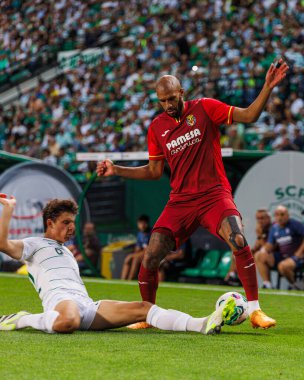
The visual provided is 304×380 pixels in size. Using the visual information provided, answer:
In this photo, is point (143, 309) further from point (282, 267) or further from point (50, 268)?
point (282, 267)

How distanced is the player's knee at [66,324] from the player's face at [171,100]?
194 centimetres

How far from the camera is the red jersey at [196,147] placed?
7352 millimetres

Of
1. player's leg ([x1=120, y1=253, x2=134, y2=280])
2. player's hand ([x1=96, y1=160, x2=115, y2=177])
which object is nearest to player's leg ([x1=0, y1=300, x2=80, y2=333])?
player's hand ([x1=96, y1=160, x2=115, y2=177])

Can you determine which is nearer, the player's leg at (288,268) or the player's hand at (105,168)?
the player's hand at (105,168)

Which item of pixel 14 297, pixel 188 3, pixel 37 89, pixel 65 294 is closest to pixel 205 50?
pixel 188 3

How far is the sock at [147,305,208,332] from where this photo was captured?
6426 millimetres

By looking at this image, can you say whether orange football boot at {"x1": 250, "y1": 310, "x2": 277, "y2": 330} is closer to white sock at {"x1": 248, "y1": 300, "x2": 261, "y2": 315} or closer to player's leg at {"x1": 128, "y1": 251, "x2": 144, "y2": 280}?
white sock at {"x1": 248, "y1": 300, "x2": 261, "y2": 315}

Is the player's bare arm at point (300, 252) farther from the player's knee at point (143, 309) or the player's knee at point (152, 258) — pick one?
the player's knee at point (143, 309)

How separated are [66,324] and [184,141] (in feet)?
6.47

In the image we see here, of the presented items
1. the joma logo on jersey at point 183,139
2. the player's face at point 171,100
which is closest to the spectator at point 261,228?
the joma logo on jersey at point 183,139

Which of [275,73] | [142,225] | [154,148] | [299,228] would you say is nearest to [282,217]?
[299,228]

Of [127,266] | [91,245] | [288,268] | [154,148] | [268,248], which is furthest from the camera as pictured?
[91,245]

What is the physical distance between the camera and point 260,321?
22.3ft

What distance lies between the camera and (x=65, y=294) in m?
6.41
